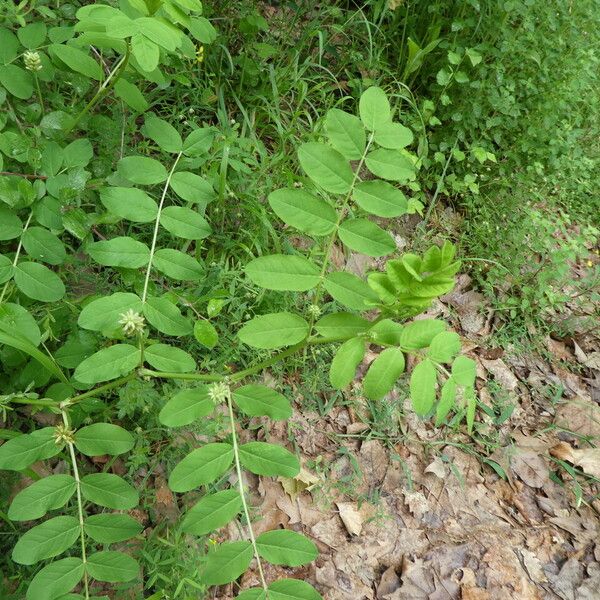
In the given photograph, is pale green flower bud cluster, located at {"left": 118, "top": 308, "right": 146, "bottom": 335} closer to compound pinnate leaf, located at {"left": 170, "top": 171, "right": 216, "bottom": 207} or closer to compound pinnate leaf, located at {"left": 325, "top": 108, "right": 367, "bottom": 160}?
compound pinnate leaf, located at {"left": 170, "top": 171, "right": 216, "bottom": 207}

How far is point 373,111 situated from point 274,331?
64cm

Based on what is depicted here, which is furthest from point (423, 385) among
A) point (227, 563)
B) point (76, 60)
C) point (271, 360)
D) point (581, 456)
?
point (581, 456)

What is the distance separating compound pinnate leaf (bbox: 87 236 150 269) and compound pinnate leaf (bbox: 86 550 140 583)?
786 millimetres

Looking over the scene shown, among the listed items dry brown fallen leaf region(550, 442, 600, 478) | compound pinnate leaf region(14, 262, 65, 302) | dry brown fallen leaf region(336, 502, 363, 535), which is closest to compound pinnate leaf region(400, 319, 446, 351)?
compound pinnate leaf region(14, 262, 65, 302)

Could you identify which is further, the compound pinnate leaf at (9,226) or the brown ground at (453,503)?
the brown ground at (453,503)

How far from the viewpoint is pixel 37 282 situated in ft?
6.02

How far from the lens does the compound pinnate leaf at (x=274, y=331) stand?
1.47 m

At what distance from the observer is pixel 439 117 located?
3.95 meters

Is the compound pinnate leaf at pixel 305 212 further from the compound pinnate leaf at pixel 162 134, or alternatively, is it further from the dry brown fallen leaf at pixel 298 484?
the dry brown fallen leaf at pixel 298 484

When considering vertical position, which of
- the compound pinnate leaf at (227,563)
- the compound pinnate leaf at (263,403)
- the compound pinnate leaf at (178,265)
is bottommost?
the compound pinnate leaf at (227,563)

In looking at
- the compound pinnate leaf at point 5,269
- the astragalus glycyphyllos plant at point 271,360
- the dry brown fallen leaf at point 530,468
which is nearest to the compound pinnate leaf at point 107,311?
the astragalus glycyphyllos plant at point 271,360

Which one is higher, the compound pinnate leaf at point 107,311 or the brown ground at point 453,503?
the compound pinnate leaf at point 107,311

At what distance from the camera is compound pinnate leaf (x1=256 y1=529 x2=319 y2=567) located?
4.76 ft

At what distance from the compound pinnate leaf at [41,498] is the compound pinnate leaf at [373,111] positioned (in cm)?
123
